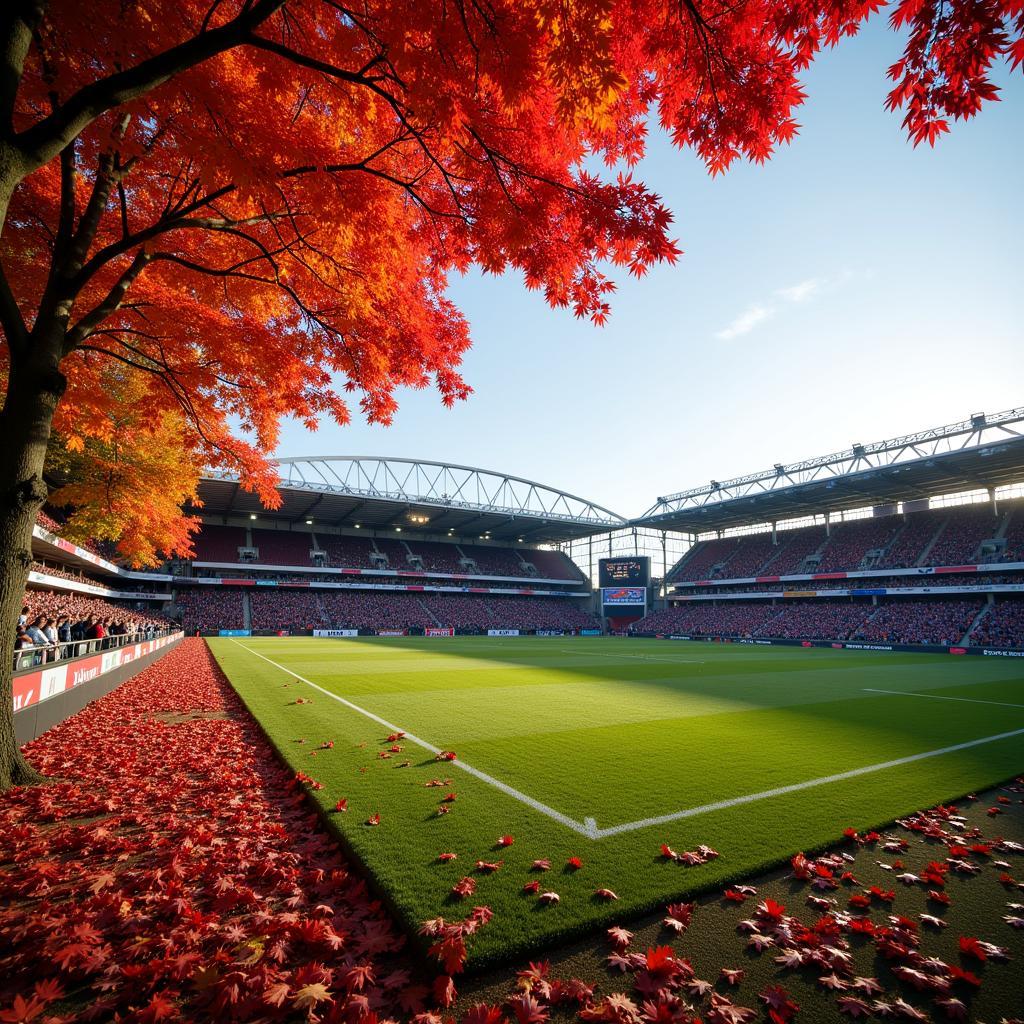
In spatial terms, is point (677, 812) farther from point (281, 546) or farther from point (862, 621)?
point (281, 546)

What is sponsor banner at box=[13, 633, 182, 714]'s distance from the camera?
7.36m

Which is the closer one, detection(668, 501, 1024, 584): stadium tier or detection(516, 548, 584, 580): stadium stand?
detection(668, 501, 1024, 584): stadium tier

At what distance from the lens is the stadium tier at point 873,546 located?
38.6m

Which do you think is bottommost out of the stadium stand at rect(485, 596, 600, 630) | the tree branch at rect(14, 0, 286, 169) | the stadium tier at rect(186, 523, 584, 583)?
the stadium stand at rect(485, 596, 600, 630)

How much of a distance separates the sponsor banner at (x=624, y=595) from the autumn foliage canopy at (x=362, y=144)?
161 ft

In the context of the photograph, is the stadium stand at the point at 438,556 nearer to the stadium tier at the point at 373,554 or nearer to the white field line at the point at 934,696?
the stadium tier at the point at 373,554

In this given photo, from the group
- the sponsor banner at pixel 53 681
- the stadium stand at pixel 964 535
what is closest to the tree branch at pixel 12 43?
the sponsor banner at pixel 53 681

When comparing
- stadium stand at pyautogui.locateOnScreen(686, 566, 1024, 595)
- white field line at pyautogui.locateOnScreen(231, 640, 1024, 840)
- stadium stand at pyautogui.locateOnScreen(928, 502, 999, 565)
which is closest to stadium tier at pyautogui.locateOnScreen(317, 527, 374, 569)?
stadium stand at pyautogui.locateOnScreen(686, 566, 1024, 595)

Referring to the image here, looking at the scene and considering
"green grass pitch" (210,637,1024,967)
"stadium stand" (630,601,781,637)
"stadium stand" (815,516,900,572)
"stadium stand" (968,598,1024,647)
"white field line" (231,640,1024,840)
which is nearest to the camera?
"green grass pitch" (210,637,1024,967)

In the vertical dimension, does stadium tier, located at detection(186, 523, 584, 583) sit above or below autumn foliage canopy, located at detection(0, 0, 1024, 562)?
below

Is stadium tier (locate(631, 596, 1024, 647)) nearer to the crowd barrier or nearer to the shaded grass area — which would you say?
the shaded grass area

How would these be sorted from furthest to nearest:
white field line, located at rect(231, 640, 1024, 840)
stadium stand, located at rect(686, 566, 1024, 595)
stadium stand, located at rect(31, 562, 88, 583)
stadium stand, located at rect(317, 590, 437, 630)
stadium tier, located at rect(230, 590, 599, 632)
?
stadium stand, located at rect(317, 590, 437, 630)
stadium tier, located at rect(230, 590, 599, 632)
stadium stand, located at rect(686, 566, 1024, 595)
stadium stand, located at rect(31, 562, 88, 583)
white field line, located at rect(231, 640, 1024, 840)

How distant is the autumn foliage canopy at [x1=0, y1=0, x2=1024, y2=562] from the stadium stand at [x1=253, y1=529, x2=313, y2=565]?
49.8 meters

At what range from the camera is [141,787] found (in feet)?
19.3
